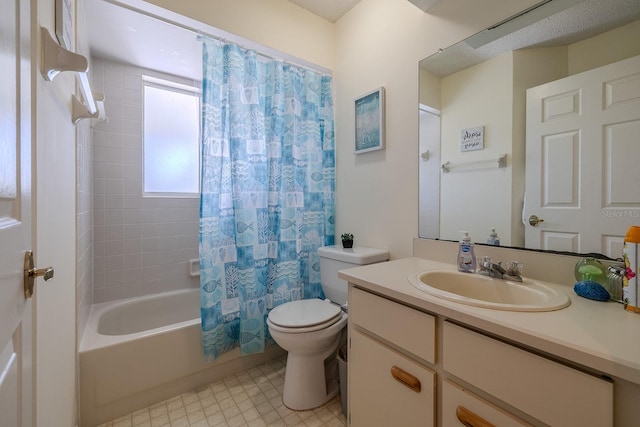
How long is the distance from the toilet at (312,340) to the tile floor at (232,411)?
0.06 meters

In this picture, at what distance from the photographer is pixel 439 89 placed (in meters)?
1.45

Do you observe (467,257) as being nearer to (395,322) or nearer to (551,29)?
(395,322)

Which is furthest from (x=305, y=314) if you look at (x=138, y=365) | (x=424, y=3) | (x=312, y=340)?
(x=424, y=3)

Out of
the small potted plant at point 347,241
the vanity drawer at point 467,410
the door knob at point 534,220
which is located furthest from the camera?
the small potted plant at point 347,241

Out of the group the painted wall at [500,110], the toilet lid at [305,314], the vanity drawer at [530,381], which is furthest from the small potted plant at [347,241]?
the vanity drawer at [530,381]

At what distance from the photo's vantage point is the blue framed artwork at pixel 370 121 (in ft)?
5.58

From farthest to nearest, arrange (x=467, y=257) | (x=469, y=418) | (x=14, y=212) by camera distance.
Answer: (x=467, y=257) → (x=469, y=418) → (x=14, y=212)

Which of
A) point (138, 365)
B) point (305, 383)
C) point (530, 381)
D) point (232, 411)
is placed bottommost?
point (232, 411)

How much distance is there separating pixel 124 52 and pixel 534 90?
8.39ft

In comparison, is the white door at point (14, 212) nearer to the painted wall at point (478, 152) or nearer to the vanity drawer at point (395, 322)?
the vanity drawer at point (395, 322)

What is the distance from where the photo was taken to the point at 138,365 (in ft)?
4.82

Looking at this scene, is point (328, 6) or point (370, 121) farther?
point (328, 6)

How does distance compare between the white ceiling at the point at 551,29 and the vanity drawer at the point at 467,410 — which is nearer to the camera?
the vanity drawer at the point at 467,410

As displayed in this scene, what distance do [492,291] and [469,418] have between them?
49cm
